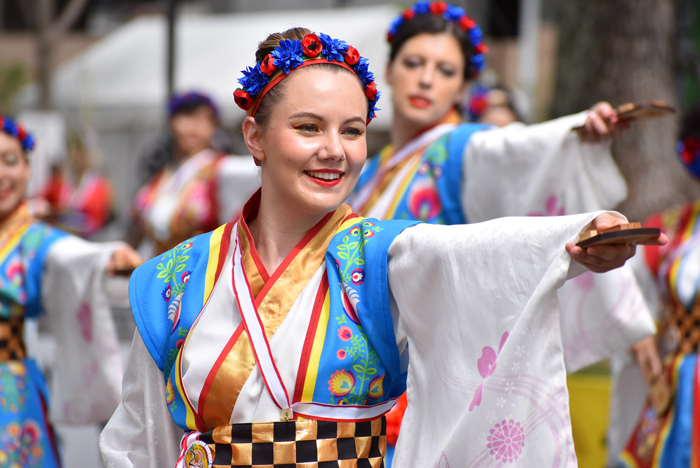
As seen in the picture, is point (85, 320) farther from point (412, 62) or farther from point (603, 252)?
point (603, 252)

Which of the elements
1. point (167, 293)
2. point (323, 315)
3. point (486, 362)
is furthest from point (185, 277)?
point (486, 362)

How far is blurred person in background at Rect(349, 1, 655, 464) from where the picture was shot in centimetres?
226

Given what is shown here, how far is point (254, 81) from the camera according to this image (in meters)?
1.66

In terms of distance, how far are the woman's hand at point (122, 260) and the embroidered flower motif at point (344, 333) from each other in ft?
3.43

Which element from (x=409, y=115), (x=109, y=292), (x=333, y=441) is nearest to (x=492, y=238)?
(x=333, y=441)

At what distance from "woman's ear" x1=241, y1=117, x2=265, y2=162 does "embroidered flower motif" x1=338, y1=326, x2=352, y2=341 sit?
40 cm

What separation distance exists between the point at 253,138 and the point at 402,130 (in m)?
1.08

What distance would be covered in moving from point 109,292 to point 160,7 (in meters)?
15.3

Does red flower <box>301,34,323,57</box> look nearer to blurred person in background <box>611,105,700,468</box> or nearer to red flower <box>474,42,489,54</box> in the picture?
red flower <box>474,42,489,54</box>

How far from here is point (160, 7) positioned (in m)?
16.8

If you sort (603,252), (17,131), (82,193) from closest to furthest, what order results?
(603,252) < (17,131) < (82,193)

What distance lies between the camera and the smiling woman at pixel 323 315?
1445mm

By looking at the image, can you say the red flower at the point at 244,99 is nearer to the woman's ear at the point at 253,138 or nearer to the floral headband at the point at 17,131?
the woman's ear at the point at 253,138

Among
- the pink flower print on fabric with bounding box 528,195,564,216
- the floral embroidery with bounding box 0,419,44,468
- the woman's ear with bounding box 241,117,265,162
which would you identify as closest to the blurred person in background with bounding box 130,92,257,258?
the floral embroidery with bounding box 0,419,44,468
